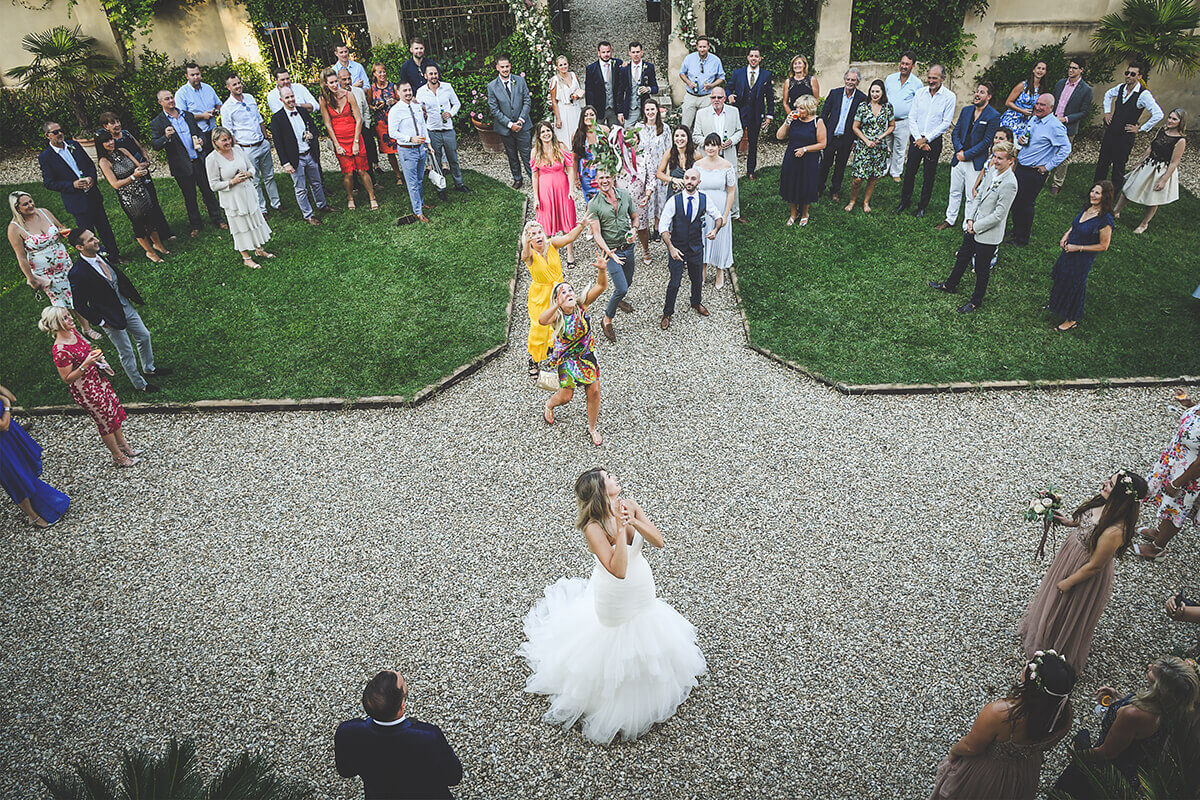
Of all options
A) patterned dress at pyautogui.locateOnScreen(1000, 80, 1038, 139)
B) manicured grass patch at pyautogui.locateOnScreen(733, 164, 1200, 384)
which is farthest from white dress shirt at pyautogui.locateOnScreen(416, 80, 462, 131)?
patterned dress at pyautogui.locateOnScreen(1000, 80, 1038, 139)

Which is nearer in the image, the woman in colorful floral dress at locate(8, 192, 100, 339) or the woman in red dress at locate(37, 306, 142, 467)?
the woman in red dress at locate(37, 306, 142, 467)

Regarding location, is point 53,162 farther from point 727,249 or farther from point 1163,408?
point 1163,408

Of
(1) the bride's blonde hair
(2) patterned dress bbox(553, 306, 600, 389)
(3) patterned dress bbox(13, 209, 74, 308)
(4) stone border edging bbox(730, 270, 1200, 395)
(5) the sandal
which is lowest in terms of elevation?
(5) the sandal

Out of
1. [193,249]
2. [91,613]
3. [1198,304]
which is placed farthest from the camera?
[193,249]

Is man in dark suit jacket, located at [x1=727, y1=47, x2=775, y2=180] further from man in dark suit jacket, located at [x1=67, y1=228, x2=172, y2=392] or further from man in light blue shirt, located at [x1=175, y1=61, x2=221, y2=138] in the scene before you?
man in dark suit jacket, located at [x1=67, y1=228, x2=172, y2=392]

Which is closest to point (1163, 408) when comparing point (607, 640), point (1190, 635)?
point (1190, 635)

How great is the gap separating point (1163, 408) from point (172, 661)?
9263 mm

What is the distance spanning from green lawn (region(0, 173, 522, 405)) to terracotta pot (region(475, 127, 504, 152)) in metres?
2.20

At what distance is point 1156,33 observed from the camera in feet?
41.5

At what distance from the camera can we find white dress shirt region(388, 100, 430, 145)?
11.0 metres

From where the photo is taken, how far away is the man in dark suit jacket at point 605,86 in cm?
1205

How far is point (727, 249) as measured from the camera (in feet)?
31.7

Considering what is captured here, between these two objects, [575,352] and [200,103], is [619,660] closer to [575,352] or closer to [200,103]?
[575,352]

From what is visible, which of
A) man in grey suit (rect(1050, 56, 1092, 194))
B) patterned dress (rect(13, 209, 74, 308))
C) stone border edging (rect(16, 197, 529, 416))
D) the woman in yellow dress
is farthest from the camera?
man in grey suit (rect(1050, 56, 1092, 194))
